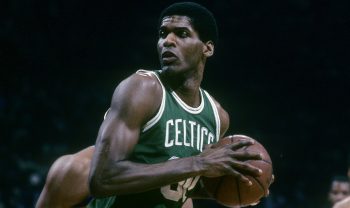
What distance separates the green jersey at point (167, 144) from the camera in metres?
3.17

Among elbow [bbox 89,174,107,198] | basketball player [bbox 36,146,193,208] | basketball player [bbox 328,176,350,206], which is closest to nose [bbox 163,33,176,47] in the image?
elbow [bbox 89,174,107,198]

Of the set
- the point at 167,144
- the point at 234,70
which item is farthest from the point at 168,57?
the point at 234,70

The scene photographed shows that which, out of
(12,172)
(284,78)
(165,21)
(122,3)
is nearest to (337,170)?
(284,78)

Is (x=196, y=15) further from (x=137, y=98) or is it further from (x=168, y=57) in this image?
(x=137, y=98)

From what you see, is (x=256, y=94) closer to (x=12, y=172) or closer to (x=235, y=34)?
(x=235, y=34)

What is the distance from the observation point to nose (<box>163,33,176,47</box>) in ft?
10.8

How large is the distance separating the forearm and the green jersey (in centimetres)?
25

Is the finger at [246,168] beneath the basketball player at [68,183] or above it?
above

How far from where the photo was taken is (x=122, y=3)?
1022 centimetres

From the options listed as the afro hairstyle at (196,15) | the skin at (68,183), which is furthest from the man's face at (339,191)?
the afro hairstyle at (196,15)

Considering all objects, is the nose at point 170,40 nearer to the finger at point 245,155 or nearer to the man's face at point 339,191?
the finger at point 245,155

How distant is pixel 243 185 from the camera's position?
10.5 feet

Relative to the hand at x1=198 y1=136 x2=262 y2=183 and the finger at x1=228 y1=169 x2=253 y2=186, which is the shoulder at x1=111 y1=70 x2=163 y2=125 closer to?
the hand at x1=198 y1=136 x2=262 y2=183

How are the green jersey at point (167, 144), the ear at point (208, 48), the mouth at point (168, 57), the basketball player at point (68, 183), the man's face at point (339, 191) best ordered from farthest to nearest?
the man's face at point (339, 191) → the basketball player at point (68, 183) → the ear at point (208, 48) → the mouth at point (168, 57) → the green jersey at point (167, 144)
